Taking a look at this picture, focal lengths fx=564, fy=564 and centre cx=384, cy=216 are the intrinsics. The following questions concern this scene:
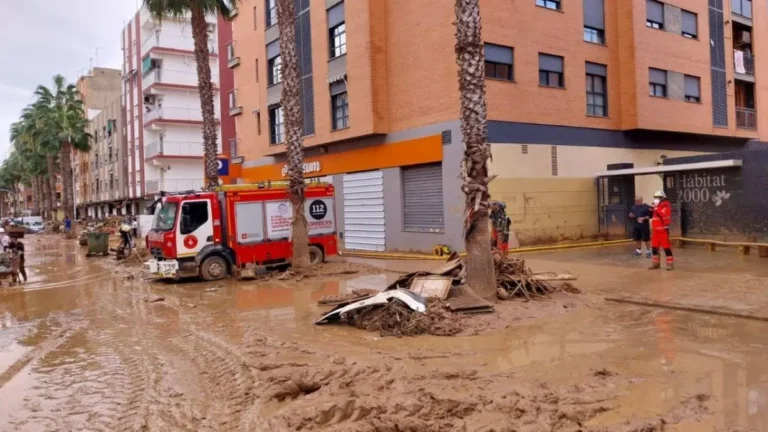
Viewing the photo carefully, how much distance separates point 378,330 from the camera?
785cm

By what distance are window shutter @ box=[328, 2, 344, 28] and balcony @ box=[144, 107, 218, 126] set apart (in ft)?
80.8

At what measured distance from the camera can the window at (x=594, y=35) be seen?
2145cm

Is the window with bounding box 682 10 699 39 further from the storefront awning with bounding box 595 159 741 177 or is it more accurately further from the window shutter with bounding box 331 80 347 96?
the window shutter with bounding box 331 80 347 96

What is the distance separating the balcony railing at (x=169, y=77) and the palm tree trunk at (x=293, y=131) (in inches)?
1237

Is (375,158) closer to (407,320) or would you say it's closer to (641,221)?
(641,221)

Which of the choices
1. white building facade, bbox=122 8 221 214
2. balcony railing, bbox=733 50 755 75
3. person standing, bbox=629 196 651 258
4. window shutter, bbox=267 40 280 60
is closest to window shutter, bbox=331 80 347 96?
window shutter, bbox=267 40 280 60

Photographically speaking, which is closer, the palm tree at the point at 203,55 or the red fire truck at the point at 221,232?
the red fire truck at the point at 221,232

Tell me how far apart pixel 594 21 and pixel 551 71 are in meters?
3.64

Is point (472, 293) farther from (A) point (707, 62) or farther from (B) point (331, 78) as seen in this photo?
(A) point (707, 62)

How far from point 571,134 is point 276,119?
569 inches

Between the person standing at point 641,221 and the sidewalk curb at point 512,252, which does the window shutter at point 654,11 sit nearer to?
the sidewalk curb at point 512,252

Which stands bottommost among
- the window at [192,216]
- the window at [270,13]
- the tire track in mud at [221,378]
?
the tire track in mud at [221,378]

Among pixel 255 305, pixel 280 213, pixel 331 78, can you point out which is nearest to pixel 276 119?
pixel 331 78

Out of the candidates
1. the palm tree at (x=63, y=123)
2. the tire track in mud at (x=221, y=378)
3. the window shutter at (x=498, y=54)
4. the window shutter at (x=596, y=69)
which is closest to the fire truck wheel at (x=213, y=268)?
the tire track in mud at (x=221, y=378)
